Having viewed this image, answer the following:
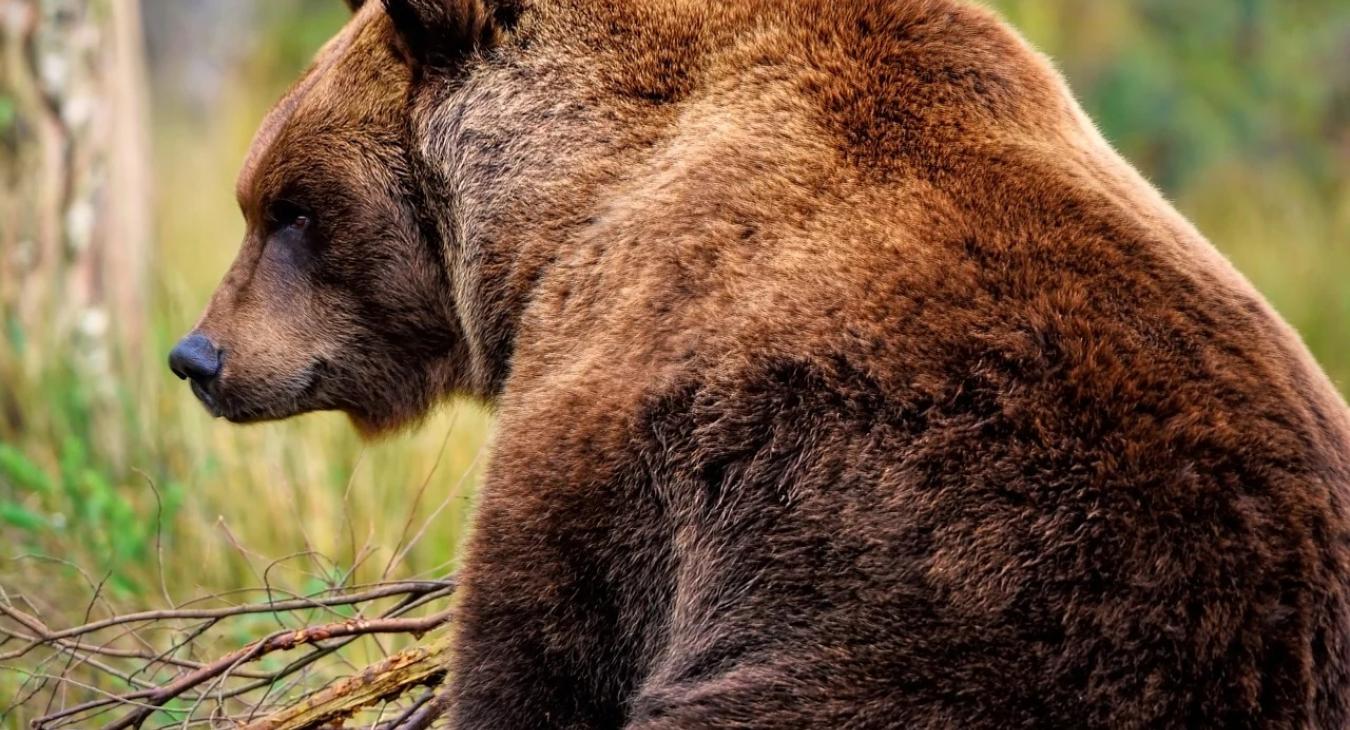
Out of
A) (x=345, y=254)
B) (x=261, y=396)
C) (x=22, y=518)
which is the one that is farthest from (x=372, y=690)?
(x=22, y=518)

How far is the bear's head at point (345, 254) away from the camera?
3871 millimetres

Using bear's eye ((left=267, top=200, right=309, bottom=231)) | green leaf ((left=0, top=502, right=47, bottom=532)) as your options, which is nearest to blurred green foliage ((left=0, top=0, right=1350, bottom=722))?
green leaf ((left=0, top=502, right=47, bottom=532))

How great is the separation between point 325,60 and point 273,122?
22 centimetres

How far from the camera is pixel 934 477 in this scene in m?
2.78

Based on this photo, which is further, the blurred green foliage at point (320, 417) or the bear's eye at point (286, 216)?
the blurred green foliage at point (320, 417)

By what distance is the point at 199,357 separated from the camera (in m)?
4.02

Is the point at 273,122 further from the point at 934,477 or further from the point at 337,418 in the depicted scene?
the point at 337,418

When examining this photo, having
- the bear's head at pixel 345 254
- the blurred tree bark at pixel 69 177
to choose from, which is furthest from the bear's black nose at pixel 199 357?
the blurred tree bark at pixel 69 177

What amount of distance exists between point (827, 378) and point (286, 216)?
1760 millimetres

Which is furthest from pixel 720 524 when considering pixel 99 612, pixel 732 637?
pixel 99 612

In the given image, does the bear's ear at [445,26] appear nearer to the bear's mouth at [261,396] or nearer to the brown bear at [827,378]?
the brown bear at [827,378]

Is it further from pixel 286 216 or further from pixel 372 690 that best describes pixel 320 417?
pixel 372 690

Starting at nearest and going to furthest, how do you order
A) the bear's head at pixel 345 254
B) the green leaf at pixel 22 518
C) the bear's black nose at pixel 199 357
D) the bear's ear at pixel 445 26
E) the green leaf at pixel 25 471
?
the bear's ear at pixel 445 26, the bear's head at pixel 345 254, the bear's black nose at pixel 199 357, the green leaf at pixel 22 518, the green leaf at pixel 25 471

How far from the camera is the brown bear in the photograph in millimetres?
2654
